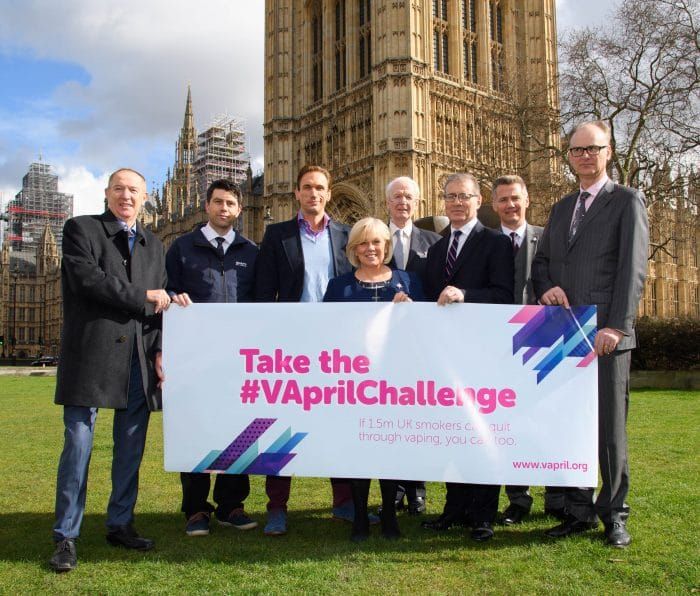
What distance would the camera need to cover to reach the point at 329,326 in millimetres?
4270

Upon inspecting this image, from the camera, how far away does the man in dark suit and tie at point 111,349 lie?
409 centimetres

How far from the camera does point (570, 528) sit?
4305 millimetres

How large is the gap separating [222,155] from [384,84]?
37615 millimetres

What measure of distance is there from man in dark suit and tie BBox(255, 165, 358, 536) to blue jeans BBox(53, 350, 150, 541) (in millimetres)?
1138

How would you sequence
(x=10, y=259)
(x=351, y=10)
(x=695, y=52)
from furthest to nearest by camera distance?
1. (x=10, y=259)
2. (x=351, y=10)
3. (x=695, y=52)

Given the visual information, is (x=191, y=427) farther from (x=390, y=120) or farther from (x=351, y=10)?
(x=351, y=10)

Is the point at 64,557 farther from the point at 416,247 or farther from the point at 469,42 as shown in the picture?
the point at 469,42

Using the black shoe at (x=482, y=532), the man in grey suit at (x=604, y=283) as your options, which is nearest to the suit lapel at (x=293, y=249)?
the man in grey suit at (x=604, y=283)

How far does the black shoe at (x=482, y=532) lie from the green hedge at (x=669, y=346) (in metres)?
14.6

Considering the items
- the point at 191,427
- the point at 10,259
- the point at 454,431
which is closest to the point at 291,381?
the point at 191,427

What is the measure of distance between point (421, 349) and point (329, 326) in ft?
2.01

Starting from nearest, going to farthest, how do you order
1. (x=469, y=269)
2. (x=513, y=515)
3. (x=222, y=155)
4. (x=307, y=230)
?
(x=469, y=269) < (x=513, y=515) < (x=307, y=230) < (x=222, y=155)

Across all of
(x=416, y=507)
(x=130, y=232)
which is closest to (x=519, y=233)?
(x=416, y=507)

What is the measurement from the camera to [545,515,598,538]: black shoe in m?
4.29
